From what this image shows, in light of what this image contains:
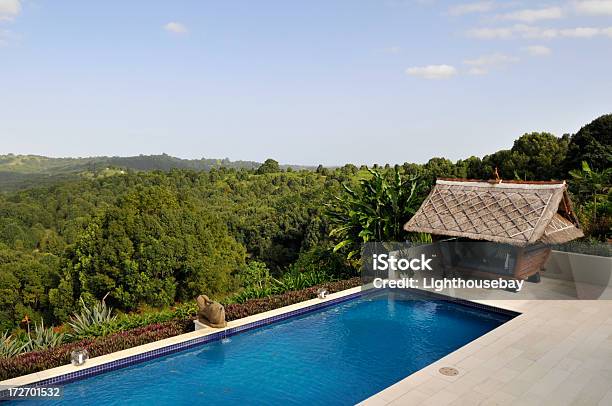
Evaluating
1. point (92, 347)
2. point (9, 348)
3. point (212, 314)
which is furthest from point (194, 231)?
point (92, 347)

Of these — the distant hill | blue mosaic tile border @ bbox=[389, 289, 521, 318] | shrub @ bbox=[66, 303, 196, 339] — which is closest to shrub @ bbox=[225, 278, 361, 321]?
shrub @ bbox=[66, 303, 196, 339]

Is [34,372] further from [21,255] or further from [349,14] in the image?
[21,255]

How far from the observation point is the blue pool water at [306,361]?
766 centimetres

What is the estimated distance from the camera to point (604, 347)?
8.45m

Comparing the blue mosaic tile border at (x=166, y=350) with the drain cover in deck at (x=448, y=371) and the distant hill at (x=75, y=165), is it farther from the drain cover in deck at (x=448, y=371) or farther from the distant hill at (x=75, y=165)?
the distant hill at (x=75, y=165)

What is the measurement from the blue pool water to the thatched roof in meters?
2.11

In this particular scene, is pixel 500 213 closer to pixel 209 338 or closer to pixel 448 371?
→ pixel 448 371

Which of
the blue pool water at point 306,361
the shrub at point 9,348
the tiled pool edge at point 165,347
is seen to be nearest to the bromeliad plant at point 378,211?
the tiled pool edge at point 165,347

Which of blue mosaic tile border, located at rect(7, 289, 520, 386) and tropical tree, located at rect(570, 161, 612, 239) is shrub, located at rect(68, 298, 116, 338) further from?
tropical tree, located at rect(570, 161, 612, 239)

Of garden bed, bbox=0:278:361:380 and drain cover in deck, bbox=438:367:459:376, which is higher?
drain cover in deck, bbox=438:367:459:376

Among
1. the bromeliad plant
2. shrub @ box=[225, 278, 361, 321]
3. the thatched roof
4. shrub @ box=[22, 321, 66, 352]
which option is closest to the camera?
shrub @ box=[22, 321, 66, 352]

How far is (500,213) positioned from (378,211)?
12.1 ft

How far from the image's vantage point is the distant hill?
100 metres

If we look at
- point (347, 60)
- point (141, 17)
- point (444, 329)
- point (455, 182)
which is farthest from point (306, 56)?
point (444, 329)
